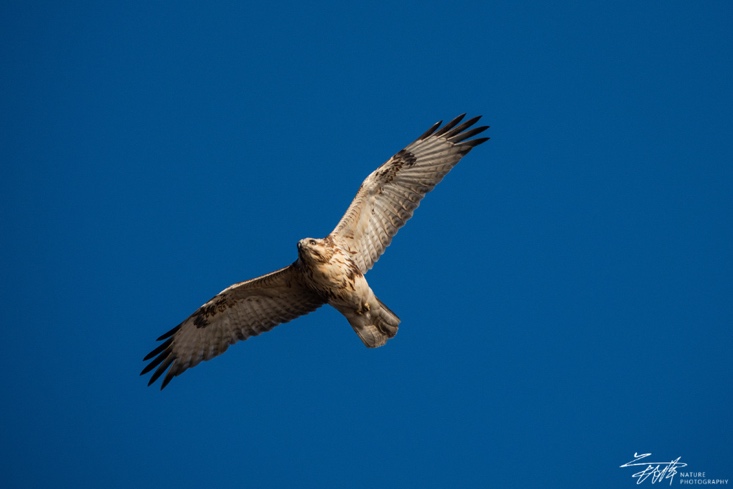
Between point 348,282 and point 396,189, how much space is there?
1.44m

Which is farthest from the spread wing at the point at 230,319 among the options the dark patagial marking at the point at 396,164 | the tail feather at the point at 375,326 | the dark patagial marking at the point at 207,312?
the dark patagial marking at the point at 396,164

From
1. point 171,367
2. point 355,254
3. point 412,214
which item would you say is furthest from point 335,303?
point 171,367

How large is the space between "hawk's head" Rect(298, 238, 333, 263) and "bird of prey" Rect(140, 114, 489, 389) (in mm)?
24

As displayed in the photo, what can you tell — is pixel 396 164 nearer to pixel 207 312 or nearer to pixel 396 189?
pixel 396 189

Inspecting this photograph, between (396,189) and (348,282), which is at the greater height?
(396,189)

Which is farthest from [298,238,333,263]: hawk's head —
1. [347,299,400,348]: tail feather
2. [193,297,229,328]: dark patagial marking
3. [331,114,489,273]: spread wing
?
[193,297,229,328]: dark patagial marking

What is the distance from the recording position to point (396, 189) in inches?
428

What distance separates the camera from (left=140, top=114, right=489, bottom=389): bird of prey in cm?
1013

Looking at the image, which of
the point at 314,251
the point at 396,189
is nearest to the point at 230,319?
the point at 314,251

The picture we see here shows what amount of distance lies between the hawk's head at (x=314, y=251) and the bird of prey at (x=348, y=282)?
2 centimetres

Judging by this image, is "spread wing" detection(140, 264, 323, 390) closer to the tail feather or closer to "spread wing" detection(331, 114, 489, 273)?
the tail feather

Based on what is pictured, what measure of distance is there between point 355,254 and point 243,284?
128 centimetres

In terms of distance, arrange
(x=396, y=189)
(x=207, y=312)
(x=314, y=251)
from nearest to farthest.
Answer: (x=314, y=251), (x=207, y=312), (x=396, y=189)

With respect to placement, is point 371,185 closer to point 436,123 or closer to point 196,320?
point 436,123
